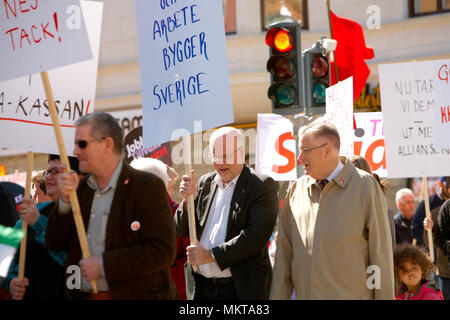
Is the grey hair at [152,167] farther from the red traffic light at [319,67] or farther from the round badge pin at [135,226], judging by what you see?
the red traffic light at [319,67]

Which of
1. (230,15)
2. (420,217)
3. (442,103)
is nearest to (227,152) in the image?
(442,103)

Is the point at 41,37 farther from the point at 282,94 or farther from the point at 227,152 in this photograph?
the point at 282,94

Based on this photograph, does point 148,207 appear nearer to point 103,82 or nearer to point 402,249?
point 402,249

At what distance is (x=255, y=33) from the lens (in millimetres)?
14273

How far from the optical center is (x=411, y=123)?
687 centimetres

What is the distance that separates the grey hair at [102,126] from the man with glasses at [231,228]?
802 millimetres

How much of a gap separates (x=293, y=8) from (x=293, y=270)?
10629mm

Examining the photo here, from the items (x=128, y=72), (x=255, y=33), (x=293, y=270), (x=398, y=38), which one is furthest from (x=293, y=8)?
(x=293, y=270)

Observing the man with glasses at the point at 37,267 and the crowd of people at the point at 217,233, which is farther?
the man with glasses at the point at 37,267

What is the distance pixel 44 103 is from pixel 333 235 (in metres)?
2.18

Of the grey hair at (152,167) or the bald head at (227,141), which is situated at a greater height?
the bald head at (227,141)

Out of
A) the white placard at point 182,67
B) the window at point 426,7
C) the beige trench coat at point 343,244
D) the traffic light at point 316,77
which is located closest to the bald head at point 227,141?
the white placard at point 182,67

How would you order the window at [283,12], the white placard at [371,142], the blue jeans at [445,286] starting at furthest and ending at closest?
1. the window at [283,12]
2. the white placard at [371,142]
3. the blue jeans at [445,286]

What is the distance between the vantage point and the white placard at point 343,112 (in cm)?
612
